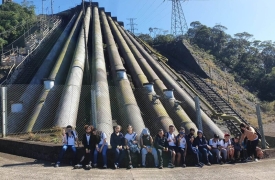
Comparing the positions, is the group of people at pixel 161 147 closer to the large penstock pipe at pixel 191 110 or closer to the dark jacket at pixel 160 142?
the dark jacket at pixel 160 142

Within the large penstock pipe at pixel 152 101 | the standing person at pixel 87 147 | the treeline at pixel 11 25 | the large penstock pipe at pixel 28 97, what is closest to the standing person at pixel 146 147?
the standing person at pixel 87 147

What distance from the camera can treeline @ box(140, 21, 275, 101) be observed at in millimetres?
36281

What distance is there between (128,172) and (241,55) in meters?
48.3

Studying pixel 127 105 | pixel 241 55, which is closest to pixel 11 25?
pixel 241 55

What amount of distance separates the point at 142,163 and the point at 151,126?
4.85m

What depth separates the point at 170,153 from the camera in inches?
328

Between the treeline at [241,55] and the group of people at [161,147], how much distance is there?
27.2 metres

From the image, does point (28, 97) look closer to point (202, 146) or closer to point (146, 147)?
point (146, 147)

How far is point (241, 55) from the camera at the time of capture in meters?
51.2

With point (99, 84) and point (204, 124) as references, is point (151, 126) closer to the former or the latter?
point (204, 124)

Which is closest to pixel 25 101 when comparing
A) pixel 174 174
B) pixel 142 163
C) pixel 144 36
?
pixel 142 163

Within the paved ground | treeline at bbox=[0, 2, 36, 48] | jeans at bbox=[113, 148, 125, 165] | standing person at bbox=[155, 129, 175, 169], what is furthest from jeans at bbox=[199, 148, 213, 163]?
treeline at bbox=[0, 2, 36, 48]

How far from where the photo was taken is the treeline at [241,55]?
3628 cm

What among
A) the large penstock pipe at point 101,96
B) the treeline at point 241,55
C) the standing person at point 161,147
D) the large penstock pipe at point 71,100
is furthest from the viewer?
the treeline at point 241,55
